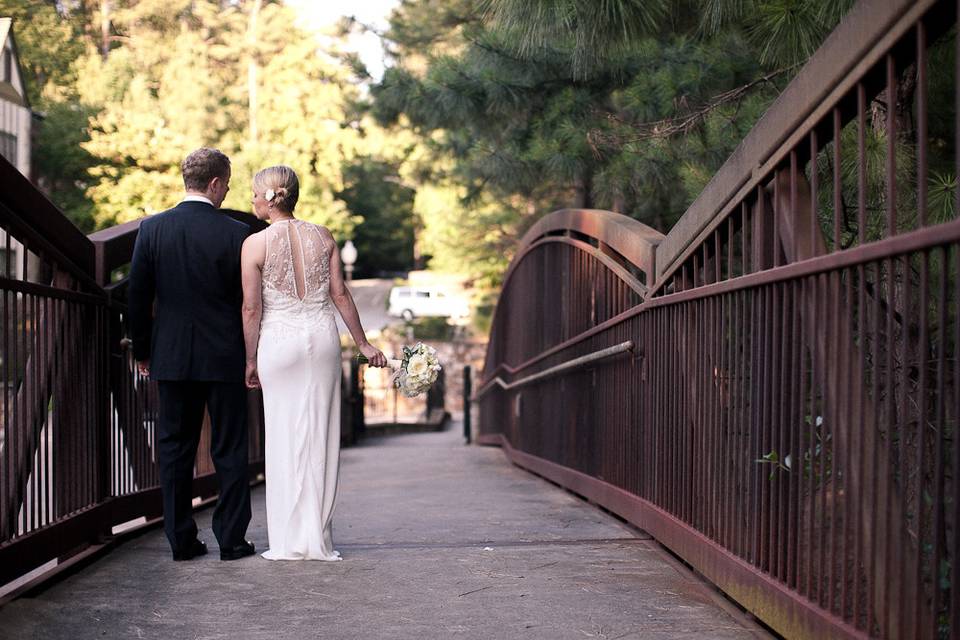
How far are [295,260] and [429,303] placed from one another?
110 ft

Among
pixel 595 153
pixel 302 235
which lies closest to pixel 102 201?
pixel 595 153

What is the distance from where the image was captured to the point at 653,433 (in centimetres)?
561

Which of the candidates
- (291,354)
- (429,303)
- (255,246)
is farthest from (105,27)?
(291,354)

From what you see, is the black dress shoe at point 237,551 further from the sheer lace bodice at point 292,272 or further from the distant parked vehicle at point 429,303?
the distant parked vehicle at point 429,303

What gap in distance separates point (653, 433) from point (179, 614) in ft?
8.01

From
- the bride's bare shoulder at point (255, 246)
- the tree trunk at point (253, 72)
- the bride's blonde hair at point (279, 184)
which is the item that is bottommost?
the bride's bare shoulder at point (255, 246)

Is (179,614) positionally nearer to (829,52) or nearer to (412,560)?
(412,560)

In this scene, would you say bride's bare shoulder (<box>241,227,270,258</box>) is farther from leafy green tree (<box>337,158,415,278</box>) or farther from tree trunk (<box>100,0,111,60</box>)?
leafy green tree (<box>337,158,415,278</box>)

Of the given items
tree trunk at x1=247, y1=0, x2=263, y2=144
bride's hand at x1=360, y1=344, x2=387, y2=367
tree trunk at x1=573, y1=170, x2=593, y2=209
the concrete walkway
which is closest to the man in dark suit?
the concrete walkway

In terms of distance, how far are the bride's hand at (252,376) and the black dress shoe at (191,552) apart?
0.72m

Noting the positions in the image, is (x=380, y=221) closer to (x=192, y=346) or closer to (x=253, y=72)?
(x=253, y=72)

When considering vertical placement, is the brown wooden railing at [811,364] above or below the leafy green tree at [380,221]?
below

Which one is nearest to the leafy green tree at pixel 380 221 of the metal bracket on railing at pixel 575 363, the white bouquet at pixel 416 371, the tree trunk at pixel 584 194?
the tree trunk at pixel 584 194

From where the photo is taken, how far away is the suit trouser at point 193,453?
5070mm
